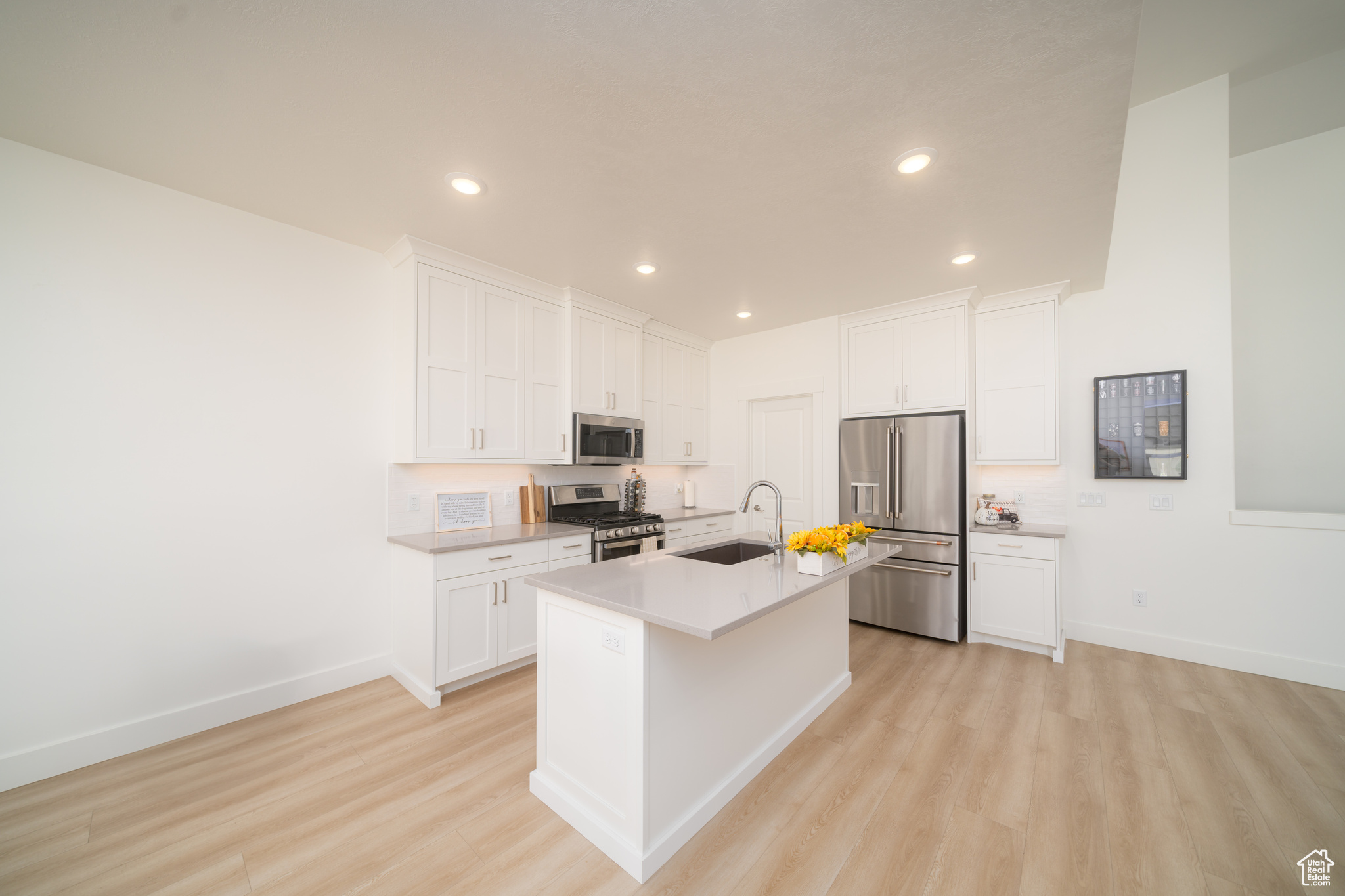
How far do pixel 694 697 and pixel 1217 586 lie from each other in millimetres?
3843

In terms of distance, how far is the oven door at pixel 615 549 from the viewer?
11.3 ft

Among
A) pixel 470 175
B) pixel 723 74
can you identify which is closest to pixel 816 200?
pixel 723 74

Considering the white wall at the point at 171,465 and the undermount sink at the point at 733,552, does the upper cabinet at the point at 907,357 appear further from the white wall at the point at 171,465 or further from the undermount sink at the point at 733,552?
the white wall at the point at 171,465

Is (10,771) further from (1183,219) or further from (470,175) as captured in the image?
(1183,219)

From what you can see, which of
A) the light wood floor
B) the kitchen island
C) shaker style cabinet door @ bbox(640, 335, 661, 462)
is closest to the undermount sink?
the kitchen island

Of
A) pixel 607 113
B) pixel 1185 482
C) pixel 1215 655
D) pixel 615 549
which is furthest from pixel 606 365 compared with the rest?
pixel 1215 655

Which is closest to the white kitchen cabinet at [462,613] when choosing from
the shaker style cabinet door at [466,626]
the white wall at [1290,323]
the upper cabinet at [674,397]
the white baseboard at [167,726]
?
the shaker style cabinet door at [466,626]

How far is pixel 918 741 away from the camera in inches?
92.9

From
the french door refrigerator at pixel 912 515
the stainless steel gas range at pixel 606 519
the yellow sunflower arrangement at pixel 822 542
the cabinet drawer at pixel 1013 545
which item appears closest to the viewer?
the yellow sunflower arrangement at pixel 822 542

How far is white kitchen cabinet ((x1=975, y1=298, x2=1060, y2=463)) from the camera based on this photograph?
11.6 ft

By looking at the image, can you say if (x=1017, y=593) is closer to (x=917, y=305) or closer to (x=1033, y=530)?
(x=1033, y=530)

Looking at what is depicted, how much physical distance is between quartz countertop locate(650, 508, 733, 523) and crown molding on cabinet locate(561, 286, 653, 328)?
A: 1.77 metres

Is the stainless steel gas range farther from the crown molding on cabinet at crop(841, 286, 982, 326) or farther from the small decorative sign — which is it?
the crown molding on cabinet at crop(841, 286, 982, 326)

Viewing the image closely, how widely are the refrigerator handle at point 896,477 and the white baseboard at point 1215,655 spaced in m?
1.55
